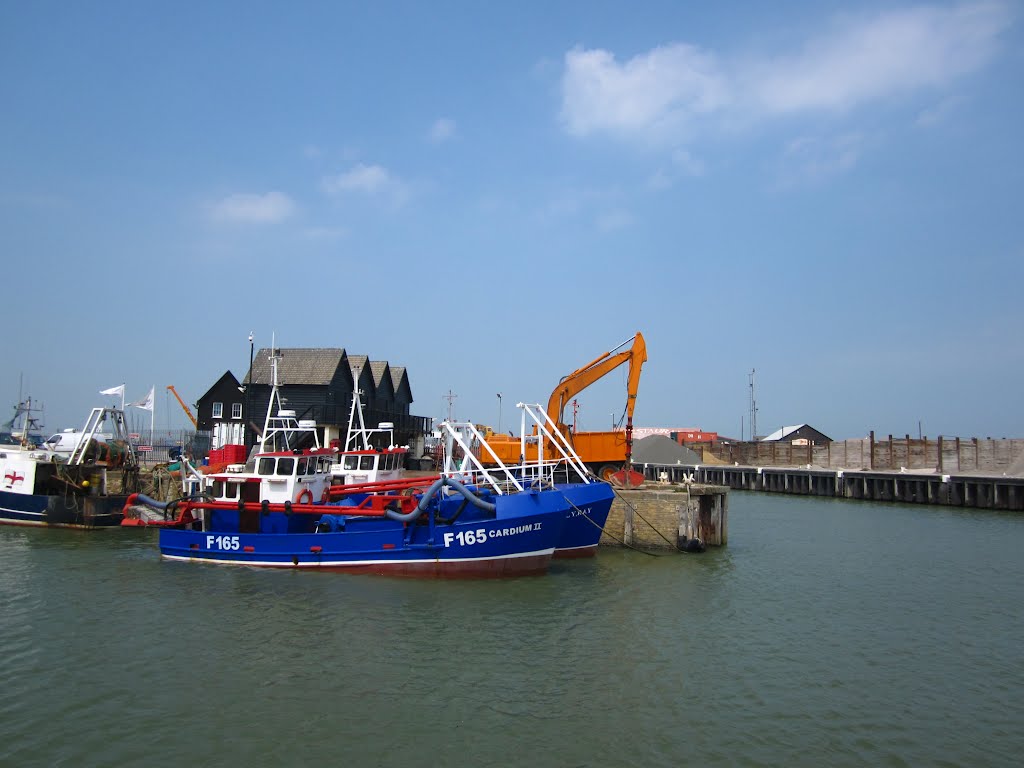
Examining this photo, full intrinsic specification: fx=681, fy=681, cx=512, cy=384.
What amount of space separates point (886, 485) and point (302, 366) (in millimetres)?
40048

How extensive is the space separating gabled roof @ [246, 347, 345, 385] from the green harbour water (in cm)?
2602

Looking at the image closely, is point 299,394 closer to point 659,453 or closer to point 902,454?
point 659,453

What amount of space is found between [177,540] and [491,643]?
11.7 m

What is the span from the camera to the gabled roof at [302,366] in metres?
45.6

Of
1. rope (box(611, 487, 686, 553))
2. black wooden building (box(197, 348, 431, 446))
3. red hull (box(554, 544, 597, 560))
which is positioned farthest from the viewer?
black wooden building (box(197, 348, 431, 446))

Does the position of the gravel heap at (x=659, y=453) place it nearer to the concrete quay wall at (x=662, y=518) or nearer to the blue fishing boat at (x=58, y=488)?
the concrete quay wall at (x=662, y=518)

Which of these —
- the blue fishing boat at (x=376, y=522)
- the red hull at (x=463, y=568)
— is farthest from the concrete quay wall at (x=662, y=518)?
the red hull at (x=463, y=568)

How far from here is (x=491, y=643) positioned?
1292 centimetres

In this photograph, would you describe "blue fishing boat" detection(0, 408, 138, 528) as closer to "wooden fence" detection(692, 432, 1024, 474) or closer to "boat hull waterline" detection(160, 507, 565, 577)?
"boat hull waterline" detection(160, 507, 565, 577)

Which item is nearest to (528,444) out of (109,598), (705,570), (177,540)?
(705,570)

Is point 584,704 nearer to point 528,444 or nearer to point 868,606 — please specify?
point 868,606

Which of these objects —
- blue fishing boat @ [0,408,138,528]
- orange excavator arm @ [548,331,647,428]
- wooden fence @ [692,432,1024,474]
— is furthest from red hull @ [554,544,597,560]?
wooden fence @ [692,432,1024,474]

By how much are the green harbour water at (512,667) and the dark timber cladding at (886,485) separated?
16.7m

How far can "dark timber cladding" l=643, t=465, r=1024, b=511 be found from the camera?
38.6 meters
